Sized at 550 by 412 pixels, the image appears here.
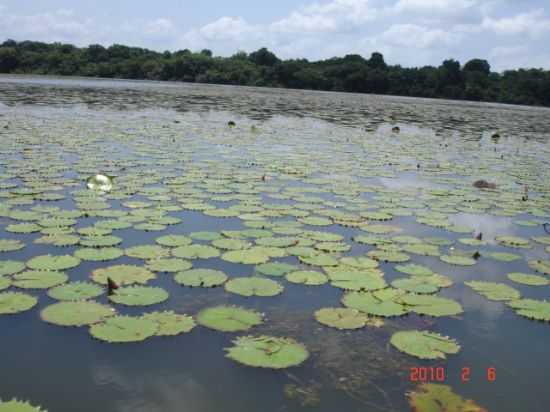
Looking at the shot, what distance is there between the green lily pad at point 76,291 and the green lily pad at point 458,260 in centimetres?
291

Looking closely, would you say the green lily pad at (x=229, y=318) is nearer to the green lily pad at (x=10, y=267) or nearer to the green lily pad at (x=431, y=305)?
the green lily pad at (x=431, y=305)

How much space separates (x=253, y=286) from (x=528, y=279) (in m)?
2.31

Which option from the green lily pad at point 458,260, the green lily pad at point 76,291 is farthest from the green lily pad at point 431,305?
the green lily pad at point 76,291

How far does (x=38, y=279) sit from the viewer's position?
3590 millimetres

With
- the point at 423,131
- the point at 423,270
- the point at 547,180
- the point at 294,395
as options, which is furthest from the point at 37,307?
the point at 423,131

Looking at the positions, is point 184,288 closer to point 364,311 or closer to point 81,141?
point 364,311

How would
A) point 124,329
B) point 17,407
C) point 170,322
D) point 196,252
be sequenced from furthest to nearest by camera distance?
point 196,252 → point 170,322 → point 124,329 → point 17,407

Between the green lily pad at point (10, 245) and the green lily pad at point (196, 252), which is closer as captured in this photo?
the green lily pad at point (10, 245)

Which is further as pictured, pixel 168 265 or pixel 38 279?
pixel 168 265

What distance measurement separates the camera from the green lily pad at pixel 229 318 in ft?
10.2

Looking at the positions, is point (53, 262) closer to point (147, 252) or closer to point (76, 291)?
point (76, 291)

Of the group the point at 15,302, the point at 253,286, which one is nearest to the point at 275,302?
the point at 253,286
